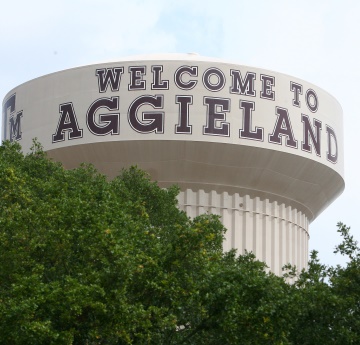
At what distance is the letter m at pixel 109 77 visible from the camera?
31078mm

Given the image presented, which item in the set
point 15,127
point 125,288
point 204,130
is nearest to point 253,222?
point 204,130

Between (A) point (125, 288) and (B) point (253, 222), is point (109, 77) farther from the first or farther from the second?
(A) point (125, 288)

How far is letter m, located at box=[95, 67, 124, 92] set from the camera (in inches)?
1224

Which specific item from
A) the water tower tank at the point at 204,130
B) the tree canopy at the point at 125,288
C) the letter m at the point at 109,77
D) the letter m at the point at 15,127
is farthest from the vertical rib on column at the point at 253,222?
the tree canopy at the point at 125,288

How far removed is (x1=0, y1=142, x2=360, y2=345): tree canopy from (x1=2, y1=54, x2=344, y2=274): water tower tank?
807 centimetres

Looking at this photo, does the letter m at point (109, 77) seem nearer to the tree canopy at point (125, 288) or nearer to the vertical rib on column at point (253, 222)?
the vertical rib on column at point (253, 222)

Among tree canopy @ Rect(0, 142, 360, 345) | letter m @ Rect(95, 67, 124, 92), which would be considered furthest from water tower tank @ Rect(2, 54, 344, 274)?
tree canopy @ Rect(0, 142, 360, 345)

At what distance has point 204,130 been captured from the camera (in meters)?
30.7

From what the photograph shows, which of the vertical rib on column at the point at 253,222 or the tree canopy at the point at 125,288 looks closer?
the tree canopy at the point at 125,288

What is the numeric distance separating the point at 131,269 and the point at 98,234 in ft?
3.27

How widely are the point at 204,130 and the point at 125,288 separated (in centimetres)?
1147

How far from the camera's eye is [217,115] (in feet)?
101

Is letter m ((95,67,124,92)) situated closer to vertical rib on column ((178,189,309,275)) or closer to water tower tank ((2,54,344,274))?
water tower tank ((2,54,344,274))

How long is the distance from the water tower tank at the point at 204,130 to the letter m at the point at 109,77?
3 centimetres
